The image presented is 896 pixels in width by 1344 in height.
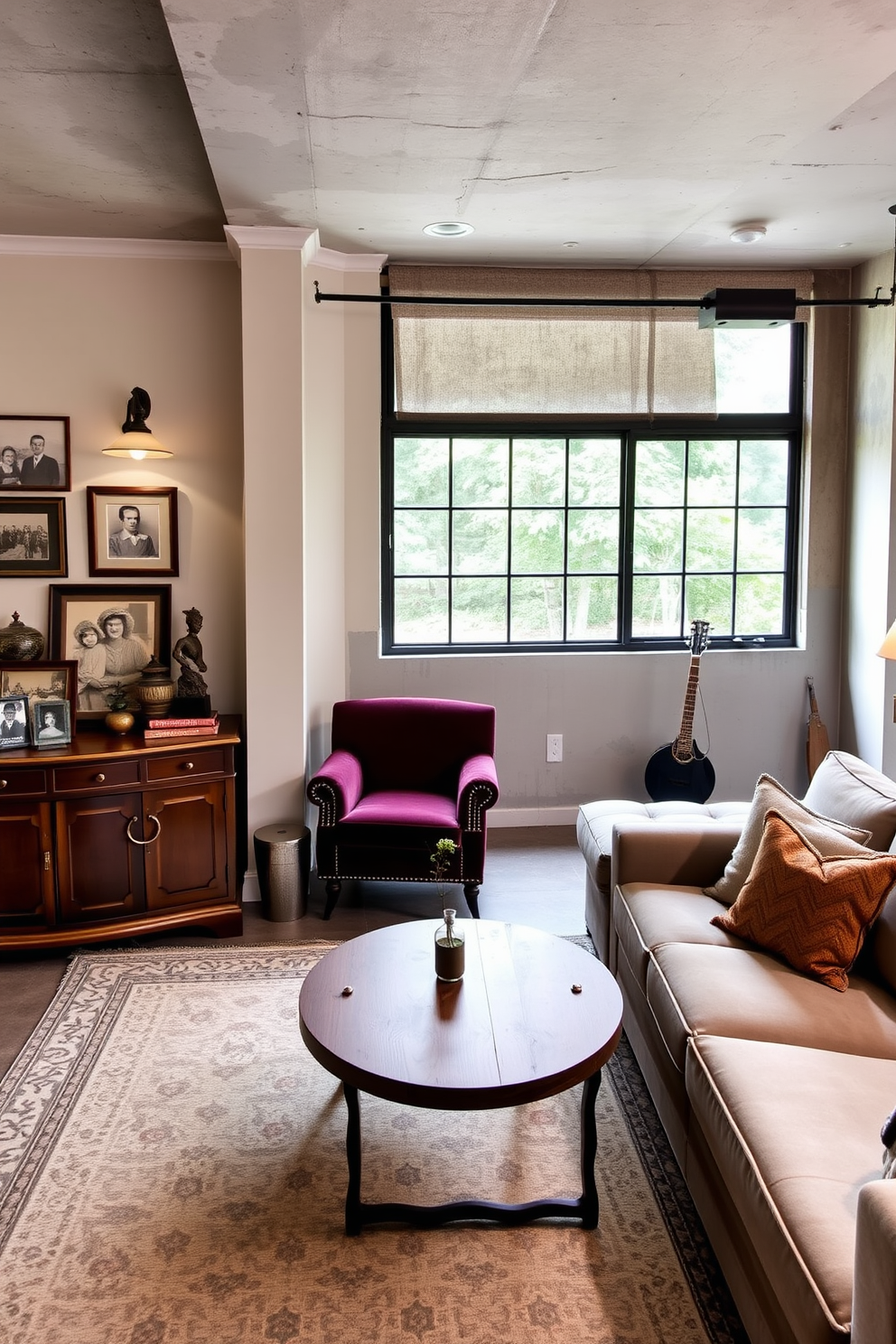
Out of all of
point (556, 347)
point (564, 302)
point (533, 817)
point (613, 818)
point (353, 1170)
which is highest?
point (564, 302)

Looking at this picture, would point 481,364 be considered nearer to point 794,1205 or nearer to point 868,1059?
point 868,1059

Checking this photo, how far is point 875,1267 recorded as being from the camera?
1307 mm

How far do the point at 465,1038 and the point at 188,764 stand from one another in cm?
192

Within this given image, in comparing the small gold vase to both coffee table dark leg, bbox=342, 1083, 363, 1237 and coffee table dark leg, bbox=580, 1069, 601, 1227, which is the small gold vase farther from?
coffee table dark leg, bbox=580, 1069, 601, 1227

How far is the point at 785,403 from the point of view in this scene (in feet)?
16.5

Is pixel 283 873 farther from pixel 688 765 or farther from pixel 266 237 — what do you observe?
pixel 266 237

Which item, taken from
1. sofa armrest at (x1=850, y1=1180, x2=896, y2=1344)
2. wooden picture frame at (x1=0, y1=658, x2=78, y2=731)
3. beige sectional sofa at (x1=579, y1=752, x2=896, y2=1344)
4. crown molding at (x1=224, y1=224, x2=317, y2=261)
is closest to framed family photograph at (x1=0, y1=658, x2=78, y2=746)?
wooden picture frame at (x1=0, y1=658, x2=78, y2=731)

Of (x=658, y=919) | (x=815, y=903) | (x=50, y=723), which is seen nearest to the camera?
(x=815, y=903)

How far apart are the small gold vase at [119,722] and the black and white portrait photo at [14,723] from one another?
0.33 metres

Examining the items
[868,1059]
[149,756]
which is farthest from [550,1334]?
[149,756]

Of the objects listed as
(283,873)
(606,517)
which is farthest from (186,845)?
(606,517)

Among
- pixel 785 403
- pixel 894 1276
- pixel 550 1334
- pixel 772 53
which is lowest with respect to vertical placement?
pixel 550 1334

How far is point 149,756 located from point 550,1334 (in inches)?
94.8

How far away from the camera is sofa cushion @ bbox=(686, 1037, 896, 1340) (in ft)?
4.94
